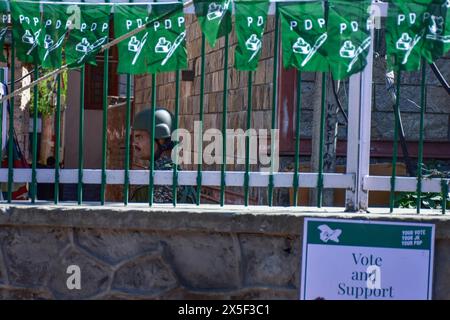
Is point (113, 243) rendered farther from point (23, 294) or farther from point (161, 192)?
point (161, 192)

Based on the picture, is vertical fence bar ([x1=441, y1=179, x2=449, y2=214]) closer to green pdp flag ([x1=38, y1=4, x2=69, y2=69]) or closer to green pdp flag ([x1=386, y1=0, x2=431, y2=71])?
green pdp flag ([x1=386, y1=0, x2=431, y2=71])

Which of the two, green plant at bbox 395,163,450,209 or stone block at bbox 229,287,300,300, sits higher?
green plant at bbox 395,163,450,209

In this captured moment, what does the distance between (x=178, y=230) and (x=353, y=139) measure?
1264 mm

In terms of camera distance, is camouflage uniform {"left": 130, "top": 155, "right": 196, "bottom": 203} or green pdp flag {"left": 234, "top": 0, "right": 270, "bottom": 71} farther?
camouflage uniform {"left": 130, "top": 155, "right": 196, "bottom": 203}

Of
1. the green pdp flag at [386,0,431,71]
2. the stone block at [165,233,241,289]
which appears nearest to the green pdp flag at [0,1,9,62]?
the stone block at [165,233,241,289]

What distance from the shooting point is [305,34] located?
16.1ft

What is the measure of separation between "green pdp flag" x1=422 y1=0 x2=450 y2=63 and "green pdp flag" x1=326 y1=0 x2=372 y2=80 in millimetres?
375

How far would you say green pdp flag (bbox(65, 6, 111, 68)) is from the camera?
505 centimetres

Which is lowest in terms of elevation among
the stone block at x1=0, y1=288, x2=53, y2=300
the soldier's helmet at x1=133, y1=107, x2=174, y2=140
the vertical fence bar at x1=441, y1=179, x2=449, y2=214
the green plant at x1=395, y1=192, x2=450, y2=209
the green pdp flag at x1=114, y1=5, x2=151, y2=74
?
the stone block at x1=0, y1=288, x2=53, y2=300

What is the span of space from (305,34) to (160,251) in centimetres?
165

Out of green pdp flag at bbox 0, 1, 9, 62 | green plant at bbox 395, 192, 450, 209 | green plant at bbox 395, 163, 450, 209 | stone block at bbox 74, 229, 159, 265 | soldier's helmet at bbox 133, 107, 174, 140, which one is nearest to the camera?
stone block at bbox 74, 229, 159, 265

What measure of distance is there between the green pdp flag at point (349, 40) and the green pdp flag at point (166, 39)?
3.11 ft

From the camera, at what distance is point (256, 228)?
16.0 ft

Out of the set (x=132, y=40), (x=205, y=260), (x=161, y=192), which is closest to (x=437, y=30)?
(x=132, y=40)
